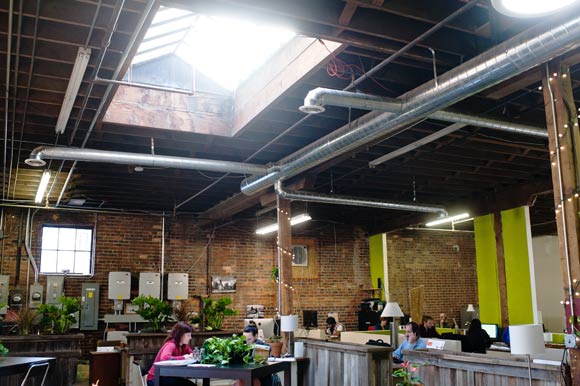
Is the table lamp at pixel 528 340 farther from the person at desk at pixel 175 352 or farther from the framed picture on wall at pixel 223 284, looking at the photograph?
the framed picture on wall at pixel 223 284

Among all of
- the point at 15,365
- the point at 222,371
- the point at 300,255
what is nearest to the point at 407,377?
the point at 222,371

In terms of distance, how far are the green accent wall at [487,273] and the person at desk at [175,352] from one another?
27.1 ft

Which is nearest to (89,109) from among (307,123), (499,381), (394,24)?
(307,123)

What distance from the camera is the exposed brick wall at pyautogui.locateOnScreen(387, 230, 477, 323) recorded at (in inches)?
693

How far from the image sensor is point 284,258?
10.8 metres

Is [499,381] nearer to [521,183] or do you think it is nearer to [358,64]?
[358,64]

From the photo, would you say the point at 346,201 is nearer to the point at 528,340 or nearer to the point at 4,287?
the point at 528,340

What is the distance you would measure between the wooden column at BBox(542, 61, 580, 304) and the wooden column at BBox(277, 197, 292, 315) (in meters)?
5.82

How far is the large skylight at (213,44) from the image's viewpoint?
7.66m

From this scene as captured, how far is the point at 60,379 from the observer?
9.27 meters

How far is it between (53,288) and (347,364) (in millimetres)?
7988

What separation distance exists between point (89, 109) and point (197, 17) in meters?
1.88

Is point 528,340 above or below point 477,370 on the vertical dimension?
above

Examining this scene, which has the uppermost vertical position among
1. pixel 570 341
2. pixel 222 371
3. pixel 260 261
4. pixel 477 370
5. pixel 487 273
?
pixel 260 261
